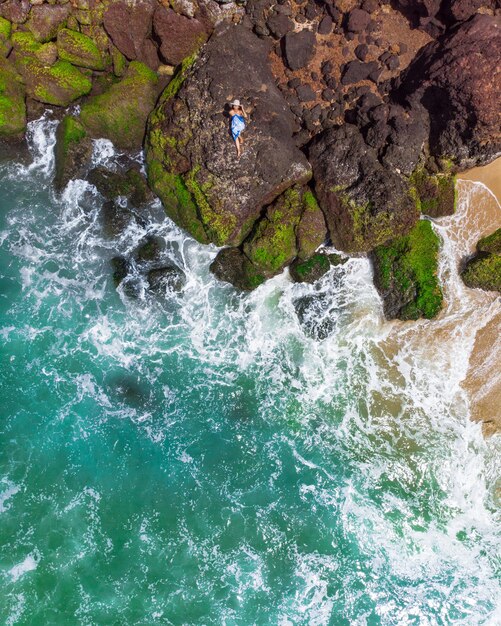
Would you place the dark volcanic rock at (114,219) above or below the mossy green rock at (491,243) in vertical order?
below

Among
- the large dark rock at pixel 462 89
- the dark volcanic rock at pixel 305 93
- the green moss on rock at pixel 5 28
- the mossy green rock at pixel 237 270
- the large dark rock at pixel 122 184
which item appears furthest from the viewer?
the large dark rock at pixel 122 184

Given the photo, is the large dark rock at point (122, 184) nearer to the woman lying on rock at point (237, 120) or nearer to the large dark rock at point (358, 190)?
the woman lying on rock at point (237, 120)

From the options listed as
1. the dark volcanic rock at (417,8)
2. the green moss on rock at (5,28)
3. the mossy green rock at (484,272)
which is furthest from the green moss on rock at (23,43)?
the mossy green rock at (484,272)

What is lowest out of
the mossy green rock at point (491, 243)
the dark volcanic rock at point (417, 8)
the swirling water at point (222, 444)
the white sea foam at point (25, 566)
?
the white sea foam at point (25, 566)

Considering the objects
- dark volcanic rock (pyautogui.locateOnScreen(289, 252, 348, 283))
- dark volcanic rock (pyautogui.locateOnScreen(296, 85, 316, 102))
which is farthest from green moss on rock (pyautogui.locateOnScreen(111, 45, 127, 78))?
dark volcanic rock (pyautogui.locateOnScreen(289, 252, 348, 283))

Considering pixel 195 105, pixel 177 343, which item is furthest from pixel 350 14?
pixel 177 343

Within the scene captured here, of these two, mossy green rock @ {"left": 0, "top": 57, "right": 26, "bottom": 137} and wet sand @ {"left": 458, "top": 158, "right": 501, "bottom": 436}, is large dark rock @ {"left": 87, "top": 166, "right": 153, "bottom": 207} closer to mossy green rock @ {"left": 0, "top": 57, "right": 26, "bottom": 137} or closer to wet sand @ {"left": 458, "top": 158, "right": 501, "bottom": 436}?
mossy green rock @ {"left": 0, "top": 57, "right": 26, "bottom": 137}
